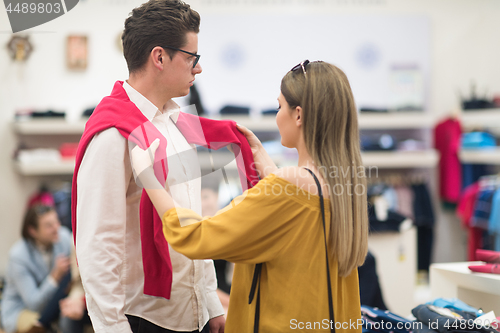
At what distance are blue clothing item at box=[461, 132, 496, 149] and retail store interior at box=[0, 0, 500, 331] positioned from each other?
0.01 meters

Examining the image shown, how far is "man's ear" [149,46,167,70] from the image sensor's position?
4.31 ft

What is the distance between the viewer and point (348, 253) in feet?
3.98

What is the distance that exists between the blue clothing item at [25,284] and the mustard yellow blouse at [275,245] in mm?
2597

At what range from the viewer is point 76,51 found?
472cm

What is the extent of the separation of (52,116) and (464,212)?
440 centimetres

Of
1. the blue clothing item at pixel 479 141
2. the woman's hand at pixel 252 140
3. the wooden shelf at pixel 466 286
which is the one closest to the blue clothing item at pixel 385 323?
the wooden shelf at pixel 466 286

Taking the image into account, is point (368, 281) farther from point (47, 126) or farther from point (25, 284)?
point (47, 126)

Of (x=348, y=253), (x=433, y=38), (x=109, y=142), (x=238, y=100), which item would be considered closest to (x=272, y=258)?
(x=348, y=253)

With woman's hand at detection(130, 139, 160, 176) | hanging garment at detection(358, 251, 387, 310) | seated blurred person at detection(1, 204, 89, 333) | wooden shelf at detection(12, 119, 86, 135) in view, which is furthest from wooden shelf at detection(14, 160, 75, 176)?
woman's hand at detection(130, 139, 160, 176)

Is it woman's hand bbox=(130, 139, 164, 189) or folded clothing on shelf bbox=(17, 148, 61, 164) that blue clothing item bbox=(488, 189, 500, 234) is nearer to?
woman's hand bbox=(130, 139, 164, 189)

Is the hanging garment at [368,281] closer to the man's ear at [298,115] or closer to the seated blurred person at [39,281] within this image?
the man's ear at [298,115]

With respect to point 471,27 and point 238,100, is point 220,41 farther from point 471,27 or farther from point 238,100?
point 471,27

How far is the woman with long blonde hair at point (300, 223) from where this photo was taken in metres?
1.13

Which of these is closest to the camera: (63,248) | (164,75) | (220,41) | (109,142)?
(109,142)
